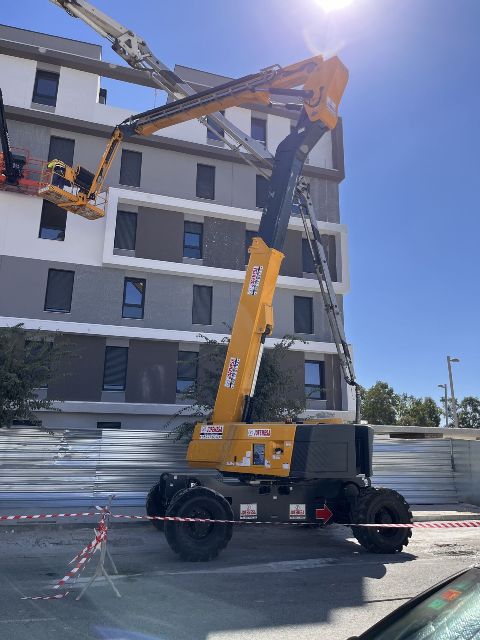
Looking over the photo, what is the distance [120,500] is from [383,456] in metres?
7.82

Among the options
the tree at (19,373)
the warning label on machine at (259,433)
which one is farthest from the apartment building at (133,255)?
the warning label on machine at (259,433)

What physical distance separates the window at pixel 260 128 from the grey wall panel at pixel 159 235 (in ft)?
21.8

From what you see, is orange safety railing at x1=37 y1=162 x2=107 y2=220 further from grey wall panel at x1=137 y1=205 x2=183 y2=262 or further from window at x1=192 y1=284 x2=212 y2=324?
window at x1=192 y1=284 x2=212 y2=324

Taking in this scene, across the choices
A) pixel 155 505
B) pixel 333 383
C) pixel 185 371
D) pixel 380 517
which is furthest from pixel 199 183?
pixel 380 517

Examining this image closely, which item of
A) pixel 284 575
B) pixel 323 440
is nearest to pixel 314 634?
pixel 284 575

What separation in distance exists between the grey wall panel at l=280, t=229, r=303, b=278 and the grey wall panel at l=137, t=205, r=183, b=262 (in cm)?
525

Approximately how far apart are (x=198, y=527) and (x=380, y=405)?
39778mm

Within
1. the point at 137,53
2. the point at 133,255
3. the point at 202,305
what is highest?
the point at 137,53

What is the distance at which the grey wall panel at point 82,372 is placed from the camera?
20.0 m

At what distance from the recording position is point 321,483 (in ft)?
29.7

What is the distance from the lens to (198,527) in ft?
26.3

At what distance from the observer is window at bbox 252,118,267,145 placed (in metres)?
25.8

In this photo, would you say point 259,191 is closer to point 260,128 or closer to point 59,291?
point 260,128

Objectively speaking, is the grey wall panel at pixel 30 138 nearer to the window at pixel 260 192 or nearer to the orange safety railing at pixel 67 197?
the orange safety railing at pixel 67 197
